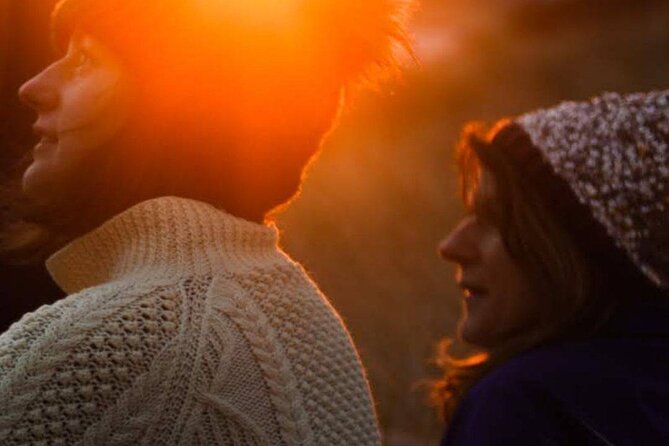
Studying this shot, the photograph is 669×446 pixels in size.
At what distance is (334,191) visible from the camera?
9.55 meters

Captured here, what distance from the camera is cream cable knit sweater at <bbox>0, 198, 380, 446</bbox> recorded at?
1.38 metres

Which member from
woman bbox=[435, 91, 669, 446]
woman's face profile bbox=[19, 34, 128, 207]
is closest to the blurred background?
woman bbox=[435, 91, 669, 446]

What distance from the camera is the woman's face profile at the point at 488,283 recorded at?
209 cm

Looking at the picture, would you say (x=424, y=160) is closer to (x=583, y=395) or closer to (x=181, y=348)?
(x=583, y=395)

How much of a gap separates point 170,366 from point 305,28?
0.57m

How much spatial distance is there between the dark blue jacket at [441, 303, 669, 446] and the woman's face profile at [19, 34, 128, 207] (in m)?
0.72

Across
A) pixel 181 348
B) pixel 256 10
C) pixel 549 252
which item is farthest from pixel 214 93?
pixel 549 252

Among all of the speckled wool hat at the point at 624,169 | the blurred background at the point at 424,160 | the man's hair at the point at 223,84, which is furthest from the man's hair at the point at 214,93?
the blurred background at the point at 424,160

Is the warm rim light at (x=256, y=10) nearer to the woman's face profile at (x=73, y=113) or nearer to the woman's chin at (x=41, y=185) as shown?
the woman's face profile at (x=73, y=113)

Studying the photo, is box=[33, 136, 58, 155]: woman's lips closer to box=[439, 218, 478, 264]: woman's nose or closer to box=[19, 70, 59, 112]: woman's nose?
box=[19, 70, 59, 112]: woman's nose

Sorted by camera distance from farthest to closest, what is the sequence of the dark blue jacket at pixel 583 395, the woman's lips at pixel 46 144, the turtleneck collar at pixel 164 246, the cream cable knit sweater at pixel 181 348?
1. the dark blue jacket at pixel 583 395
2. the woman's lips at pixel 46 144
3. the turtleneck collar at pixel 164 246
4. the cream cable knit sweater at pixel 181 348

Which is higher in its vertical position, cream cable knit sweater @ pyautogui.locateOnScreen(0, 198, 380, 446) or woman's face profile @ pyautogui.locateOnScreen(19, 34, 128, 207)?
woman's face profile @ pyautogui.locateOnScreen(19, 34, 128, 207)

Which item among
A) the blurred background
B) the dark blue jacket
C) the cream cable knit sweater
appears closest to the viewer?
the cream cable knit sweater

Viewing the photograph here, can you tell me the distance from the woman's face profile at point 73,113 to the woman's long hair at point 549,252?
30.4 inches
